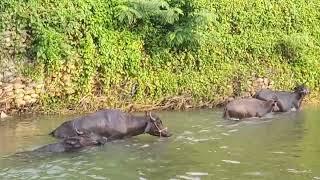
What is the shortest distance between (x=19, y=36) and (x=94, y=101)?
3.05 metres

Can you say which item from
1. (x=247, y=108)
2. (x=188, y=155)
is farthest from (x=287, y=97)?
(x=188, y=155)

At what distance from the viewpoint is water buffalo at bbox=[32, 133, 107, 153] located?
1202 centimetres

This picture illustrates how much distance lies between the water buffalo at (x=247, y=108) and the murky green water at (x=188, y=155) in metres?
0.83

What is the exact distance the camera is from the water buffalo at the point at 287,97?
19.0 metres

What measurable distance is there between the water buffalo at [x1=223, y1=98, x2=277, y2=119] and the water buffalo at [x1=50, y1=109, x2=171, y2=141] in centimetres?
365

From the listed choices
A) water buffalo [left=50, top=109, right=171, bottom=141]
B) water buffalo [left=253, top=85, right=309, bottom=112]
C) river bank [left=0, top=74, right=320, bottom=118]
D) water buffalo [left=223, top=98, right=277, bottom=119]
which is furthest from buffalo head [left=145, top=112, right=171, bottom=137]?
water buffalo [left=253, top=85, right=309, bottom=112]

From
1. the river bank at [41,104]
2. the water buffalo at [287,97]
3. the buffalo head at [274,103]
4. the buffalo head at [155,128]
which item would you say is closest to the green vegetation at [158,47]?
the river bank at [41,104]

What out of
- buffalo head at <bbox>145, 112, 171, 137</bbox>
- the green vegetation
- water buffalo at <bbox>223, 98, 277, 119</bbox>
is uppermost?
the green vegetation

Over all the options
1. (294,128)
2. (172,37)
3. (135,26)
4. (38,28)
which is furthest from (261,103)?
(38,28)

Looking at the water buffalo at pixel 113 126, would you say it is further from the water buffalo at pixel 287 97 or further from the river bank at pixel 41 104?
the water buffalo at pixel 287 97

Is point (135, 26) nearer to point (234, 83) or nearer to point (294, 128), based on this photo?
point (234, 83)

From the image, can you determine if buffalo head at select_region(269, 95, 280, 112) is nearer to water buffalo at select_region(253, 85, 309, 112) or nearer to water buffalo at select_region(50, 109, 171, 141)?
water buffalo at select_region(253, 85, 309, 112)

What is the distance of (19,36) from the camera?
18.5 m

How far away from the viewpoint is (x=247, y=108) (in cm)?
1739
